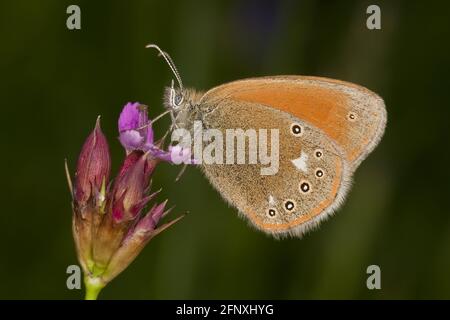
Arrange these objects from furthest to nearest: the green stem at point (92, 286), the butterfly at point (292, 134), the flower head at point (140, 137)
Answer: the butterfly at point (292, 134) < the flower head at point (140, 137) < the green stem at point (92, 286)

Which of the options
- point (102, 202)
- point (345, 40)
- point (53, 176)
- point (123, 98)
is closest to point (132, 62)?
point (123, 98)

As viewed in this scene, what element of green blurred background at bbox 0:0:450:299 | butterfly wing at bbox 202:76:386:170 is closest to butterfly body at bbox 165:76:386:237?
butterfly wing at bbox 202:76:386:170

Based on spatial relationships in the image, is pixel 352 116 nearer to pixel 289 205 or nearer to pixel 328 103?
pixel 328 103

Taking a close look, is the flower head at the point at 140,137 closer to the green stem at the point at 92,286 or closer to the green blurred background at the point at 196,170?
the green stem at the point at 92,286

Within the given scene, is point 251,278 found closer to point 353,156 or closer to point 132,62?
point 353,156

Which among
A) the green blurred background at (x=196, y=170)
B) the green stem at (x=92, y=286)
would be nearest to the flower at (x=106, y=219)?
the green stem at (x=92, y=286)

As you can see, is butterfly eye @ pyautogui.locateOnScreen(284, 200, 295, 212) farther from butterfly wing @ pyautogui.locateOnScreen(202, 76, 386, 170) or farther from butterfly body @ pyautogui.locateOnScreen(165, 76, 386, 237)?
butterfly wing @ pyautogui.locateOnScreen(202, 76, 386, 170)

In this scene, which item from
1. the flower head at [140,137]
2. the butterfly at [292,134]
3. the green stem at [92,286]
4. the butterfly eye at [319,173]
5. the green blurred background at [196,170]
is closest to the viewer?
the green stem at [92,286]
